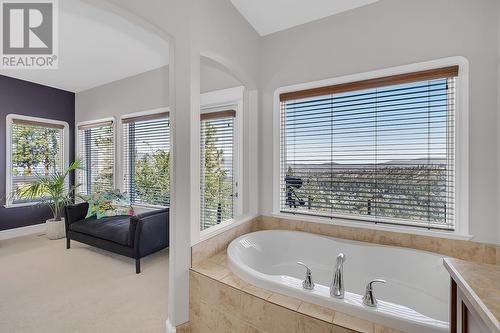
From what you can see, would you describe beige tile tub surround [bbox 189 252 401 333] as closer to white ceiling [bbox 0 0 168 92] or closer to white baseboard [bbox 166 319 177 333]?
white baseboard [bbox 166 319 177 333]

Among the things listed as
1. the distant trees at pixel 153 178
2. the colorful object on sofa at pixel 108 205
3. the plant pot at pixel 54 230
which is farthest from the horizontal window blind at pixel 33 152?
the distant trees at pixel 153 178

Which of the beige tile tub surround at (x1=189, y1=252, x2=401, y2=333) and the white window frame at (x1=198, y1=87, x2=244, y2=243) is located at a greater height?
the white window frame at (x1=198, y1=87, x2=244, y2=243)

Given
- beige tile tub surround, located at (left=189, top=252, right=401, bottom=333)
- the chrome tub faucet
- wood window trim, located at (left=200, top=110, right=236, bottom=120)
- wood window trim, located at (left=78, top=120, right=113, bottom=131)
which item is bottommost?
beige tile tub surround, located at (left=189, top=252, right=401, bottom=333)

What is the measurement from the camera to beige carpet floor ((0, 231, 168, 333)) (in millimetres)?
1819

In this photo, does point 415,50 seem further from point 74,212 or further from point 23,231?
point 23,231

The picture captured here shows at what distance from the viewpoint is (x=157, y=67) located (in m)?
3.45

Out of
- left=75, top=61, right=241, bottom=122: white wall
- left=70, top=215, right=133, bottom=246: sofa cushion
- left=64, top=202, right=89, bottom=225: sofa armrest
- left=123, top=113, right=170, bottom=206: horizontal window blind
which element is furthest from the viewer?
left=123, top=113, right=170, bottom=206: horizontal window blind

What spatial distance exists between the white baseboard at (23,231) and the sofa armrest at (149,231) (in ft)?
9.21

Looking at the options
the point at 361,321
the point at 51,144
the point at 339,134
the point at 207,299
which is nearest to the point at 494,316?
the point at 361,321

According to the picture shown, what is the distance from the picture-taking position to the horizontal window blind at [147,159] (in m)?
3.50

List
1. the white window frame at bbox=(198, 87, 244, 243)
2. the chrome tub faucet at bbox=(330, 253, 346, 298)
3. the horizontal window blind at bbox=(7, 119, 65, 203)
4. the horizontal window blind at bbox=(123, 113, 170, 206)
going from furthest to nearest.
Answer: the horizontal window blind at bbox=(7, 119, 65, 203)
the horizontal window blind at bbox=(123, 113, 170, 206)
the white window frame at bbox=(198, 87, 244, 243)
the chrome tub faucet at bbox=(330, 253, 346, 298)

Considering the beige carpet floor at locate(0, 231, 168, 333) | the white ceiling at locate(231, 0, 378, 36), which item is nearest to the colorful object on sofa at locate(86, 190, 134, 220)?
the beige carpet floor at locate(0, 231, 168, 333)

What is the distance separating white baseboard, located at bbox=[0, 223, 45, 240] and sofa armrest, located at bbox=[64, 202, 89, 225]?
1408 millimetres

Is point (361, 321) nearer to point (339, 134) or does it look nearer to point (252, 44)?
point (339, 134)
